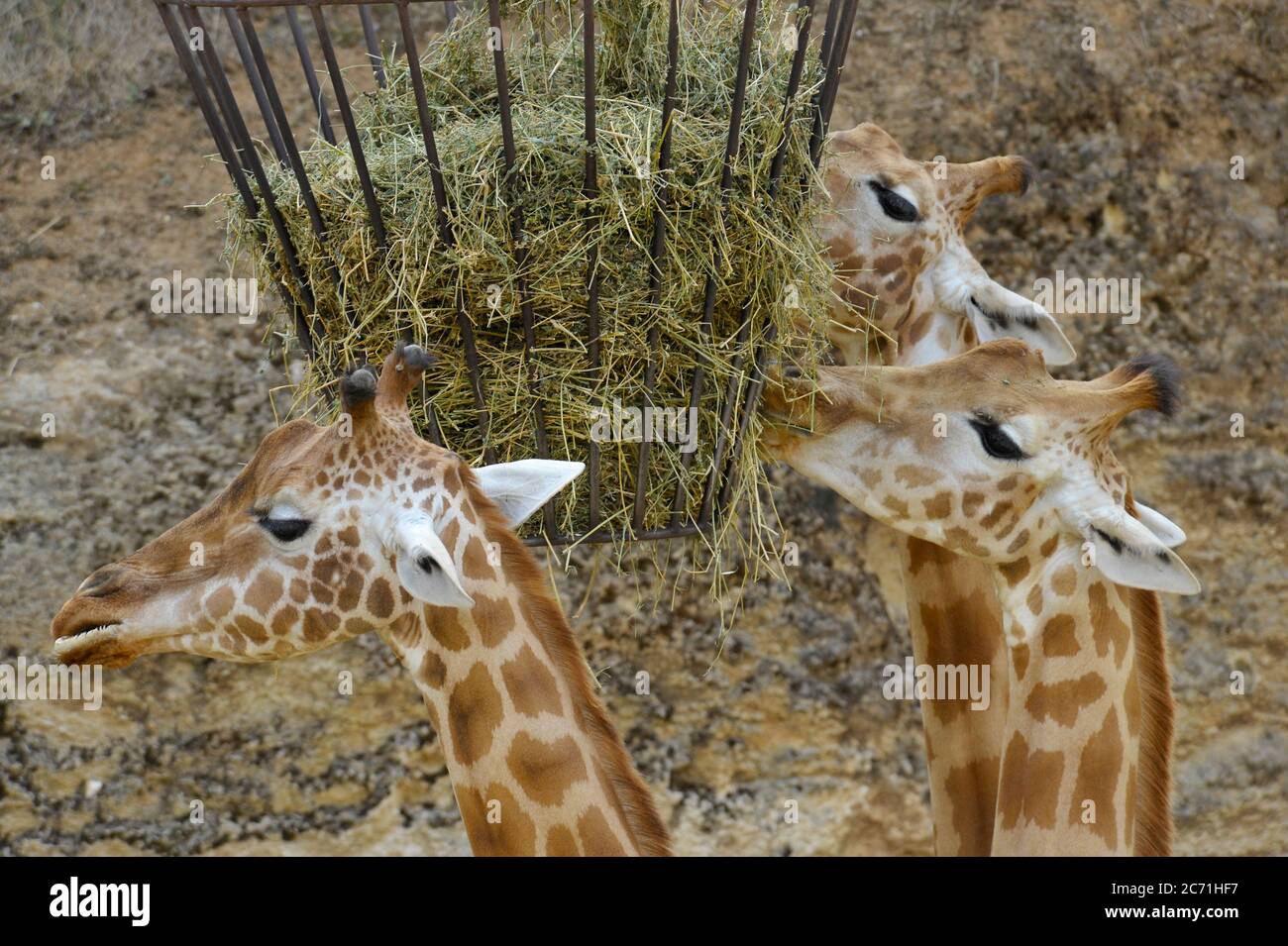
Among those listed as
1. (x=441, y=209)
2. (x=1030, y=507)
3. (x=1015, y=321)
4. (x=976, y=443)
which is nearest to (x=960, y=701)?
(x=1030, y=507)

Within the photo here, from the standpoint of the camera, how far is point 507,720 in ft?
8.49

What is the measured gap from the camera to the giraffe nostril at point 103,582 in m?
2.49

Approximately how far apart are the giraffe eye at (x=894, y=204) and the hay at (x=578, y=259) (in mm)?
791

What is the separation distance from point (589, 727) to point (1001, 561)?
1.06 metres

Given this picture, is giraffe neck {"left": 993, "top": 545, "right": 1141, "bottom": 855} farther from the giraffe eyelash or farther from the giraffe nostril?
the giraffe nostril

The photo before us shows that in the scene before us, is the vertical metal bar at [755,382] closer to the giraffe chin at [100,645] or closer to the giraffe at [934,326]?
the giraffe at [934,326]

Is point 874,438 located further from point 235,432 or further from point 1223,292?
point 1223,292

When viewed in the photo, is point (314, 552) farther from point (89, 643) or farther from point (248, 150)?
point (248, 150)

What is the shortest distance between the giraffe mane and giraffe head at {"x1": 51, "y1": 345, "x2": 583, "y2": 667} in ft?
0.54

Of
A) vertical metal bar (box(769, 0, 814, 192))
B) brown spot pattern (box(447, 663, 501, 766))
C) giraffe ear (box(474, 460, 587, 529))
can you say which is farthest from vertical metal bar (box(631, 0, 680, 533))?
brown spot pattern (box(447, 663, 501, 766))

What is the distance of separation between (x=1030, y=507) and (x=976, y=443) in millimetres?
188

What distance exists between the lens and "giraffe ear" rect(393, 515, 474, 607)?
7.61 ft

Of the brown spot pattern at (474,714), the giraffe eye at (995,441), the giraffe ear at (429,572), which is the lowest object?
the brown spot pattern at (474,714)

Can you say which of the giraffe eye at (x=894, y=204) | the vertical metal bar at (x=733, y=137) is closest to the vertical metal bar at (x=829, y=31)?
the vertical metal bar at (x=733, y=137)
